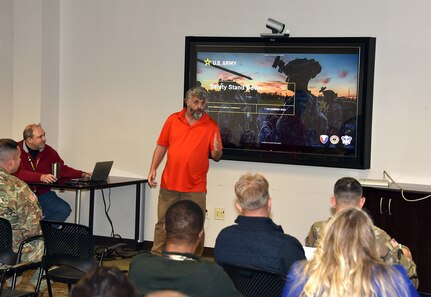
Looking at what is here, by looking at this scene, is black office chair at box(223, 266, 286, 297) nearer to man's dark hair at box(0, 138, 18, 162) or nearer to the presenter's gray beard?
man's dark hair at box(0, 138, 18, 162)

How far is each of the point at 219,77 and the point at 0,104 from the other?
2.62 meters

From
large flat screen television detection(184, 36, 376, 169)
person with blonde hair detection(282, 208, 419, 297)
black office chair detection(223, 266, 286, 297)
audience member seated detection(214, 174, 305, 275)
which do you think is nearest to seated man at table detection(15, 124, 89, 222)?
large flat screen television detection(184, 36, 376, 169)

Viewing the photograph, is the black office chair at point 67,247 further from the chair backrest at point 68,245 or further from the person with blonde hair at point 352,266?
the person with blonde hair at point 352,266

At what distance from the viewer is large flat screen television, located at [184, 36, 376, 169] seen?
21.6 ft

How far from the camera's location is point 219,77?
7.20 meters

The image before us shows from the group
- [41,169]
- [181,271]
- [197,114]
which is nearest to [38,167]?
[41,169]

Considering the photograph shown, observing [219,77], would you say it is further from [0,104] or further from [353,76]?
[0,104]

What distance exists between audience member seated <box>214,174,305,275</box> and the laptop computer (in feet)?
11.4

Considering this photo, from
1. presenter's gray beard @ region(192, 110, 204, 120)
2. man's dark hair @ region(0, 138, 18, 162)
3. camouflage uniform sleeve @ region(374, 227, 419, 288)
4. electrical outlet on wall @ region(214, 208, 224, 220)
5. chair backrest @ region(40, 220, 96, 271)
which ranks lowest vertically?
electrical outlet on wall @ region(214, 208, 224, 220)

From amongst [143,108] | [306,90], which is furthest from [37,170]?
[306,90]

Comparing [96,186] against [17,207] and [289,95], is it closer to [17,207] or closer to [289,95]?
[17,207]

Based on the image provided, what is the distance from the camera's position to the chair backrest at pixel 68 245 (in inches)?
172

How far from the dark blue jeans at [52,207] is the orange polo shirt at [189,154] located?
1.29 metres

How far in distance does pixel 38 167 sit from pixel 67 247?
2596 millimetres
